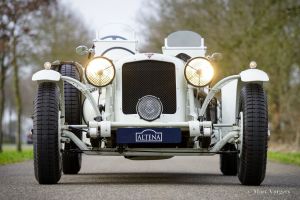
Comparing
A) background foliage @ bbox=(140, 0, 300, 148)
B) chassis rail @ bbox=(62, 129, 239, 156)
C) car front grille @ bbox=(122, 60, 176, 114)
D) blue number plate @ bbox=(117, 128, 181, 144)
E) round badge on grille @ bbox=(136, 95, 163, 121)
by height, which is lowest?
chassis rail @ bbox=(62, 129, 239, 156)

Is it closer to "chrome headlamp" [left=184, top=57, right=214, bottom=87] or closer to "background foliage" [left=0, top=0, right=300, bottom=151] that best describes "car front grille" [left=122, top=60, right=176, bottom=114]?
"chrome headlamp" [left=184, top=57, right=214, bottom=87]

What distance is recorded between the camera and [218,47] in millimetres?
28969

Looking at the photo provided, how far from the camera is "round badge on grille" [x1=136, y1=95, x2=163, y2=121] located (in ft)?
31.7

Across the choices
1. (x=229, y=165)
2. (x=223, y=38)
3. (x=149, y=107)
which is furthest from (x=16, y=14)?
(x=149, y=107)

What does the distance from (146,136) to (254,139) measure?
118 cm

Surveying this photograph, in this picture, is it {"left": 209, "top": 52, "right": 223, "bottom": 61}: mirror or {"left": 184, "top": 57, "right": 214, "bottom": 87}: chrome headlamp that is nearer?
{"left": 184, "top": 57, "right": 214, "bottom": 87}: chrome headlamp

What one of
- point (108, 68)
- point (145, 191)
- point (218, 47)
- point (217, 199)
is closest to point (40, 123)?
point (108, 68)

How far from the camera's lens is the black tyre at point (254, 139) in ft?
30.9

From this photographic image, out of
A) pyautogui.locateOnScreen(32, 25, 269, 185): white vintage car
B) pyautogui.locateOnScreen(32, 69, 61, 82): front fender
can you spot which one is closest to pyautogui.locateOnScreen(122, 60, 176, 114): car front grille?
pyautogui.locateOnScreen(32, 25, 269, 185): white vintage car

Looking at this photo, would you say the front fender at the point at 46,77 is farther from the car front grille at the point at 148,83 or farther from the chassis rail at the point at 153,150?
the car front grille at the point at 148,83

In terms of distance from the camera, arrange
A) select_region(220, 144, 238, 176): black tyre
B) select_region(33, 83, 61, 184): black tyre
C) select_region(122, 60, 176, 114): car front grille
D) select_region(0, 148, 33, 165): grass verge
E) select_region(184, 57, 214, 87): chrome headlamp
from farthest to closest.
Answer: select_region(0, 148, 33, 165): grass verge < select_region(220, 144, 238, 176): black tyre < select_region(122, 60, 176, 114): car front grille < select_region(184, 57, 214, 87): chrome headlamp < select_region(33, 83, 61, 184): black tyre

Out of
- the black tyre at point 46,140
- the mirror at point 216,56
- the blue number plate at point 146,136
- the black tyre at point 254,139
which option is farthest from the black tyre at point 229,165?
the black tyre at point 46,140

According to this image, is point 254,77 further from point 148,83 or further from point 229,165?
point 229,165

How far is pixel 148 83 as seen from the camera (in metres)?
9.93
